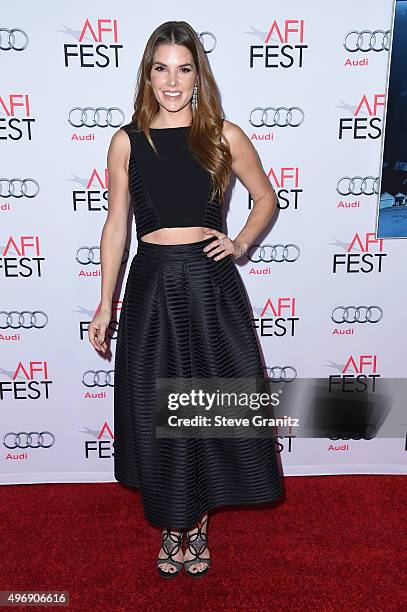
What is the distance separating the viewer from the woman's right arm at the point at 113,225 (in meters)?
2.68

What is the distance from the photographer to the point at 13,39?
302 cm

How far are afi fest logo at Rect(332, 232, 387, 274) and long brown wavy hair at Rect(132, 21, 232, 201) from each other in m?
0.97

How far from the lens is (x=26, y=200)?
323cm

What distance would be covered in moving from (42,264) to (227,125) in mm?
1236

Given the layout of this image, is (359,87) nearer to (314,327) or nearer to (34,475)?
(314,327)

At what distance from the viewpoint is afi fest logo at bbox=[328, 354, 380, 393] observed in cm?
358

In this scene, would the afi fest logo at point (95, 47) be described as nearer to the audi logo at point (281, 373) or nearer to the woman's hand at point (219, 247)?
the woman's hand at point (219, 247)

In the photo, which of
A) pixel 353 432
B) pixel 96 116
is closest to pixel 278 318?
pixel 353 432

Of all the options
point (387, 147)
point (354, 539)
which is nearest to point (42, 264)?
point (387, 147)

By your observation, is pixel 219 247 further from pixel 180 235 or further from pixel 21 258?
pixel 21 258

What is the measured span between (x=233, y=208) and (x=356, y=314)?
2.83 feet

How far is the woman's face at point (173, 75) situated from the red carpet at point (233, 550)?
1.96 m

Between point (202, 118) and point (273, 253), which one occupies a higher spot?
point (202, 118)

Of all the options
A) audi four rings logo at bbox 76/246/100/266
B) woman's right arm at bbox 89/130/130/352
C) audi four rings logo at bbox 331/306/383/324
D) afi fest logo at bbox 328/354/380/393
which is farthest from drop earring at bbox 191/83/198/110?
afi fest logo at bbox 328/354/380/393
